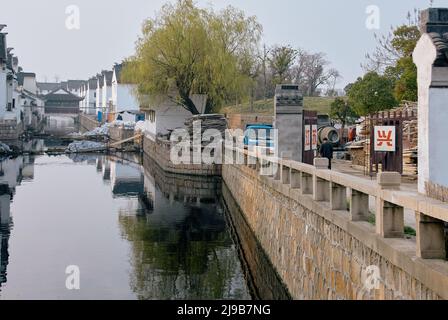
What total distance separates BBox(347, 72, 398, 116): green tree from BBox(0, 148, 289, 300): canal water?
783cm

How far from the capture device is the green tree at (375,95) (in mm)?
28906

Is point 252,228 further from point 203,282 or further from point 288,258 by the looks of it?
point 288,258

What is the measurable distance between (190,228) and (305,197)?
9610mm

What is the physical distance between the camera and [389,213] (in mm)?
6441

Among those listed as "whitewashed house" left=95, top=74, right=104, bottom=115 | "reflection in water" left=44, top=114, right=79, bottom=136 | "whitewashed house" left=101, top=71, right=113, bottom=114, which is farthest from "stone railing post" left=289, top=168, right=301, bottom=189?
"whitewashed house" left=95, top=74, right=104, bottom=115

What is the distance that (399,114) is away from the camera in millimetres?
14211

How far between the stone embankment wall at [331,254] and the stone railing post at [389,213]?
0.39ft

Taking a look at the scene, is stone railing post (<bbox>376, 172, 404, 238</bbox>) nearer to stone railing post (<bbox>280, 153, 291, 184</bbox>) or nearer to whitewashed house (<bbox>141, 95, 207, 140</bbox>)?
stone railing post (<bbox>280, 153, 291, 184</bbox>)

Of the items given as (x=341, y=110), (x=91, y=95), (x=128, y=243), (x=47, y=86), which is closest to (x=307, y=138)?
(x=128, y=243)

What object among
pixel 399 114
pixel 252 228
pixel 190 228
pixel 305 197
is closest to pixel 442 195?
pixel 305 197

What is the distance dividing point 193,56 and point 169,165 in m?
7.29

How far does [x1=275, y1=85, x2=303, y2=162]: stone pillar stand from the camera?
15453 mm

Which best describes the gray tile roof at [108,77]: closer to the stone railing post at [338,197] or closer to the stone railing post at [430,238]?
the stone railing post at [338,197]

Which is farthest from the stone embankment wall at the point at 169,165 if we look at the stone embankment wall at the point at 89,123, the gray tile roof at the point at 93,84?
the gray tile roof at the point at 93,84
